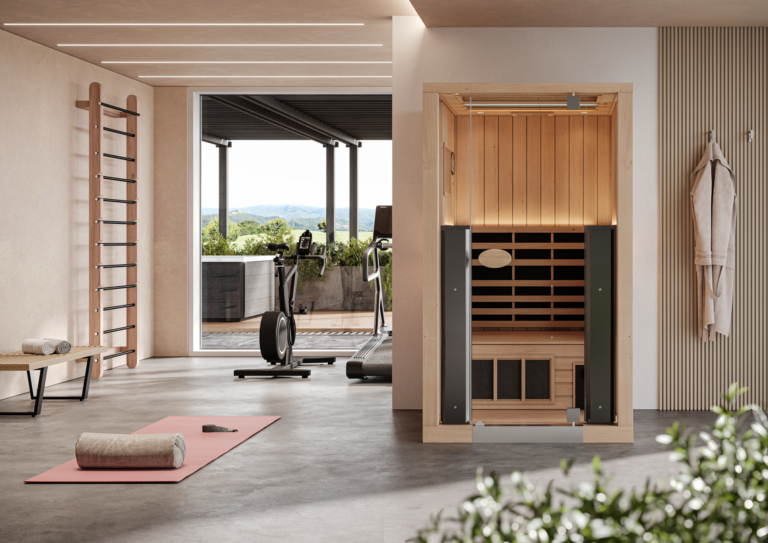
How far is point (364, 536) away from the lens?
10.5ft

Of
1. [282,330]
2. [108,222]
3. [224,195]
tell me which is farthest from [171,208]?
[282,330]

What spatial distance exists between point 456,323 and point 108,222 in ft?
14.4

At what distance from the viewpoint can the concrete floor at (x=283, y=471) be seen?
3.32m

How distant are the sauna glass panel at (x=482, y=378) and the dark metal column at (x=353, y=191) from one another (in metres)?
3.91

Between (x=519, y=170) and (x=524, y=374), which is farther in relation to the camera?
(x=519, y=170)

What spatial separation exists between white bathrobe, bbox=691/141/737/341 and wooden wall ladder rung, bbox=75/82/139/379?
5.68m

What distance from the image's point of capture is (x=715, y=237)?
5.50 m

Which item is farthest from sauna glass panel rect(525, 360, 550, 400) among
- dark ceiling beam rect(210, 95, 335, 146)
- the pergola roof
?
dark ceiling beam rect(210, 95, 335, 146)

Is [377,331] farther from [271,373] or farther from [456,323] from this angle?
[456,323]

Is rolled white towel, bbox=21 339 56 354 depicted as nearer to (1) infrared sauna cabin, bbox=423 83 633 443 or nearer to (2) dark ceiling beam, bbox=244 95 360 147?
(1) infrared sauna cabin, bbox=423 83 633 443

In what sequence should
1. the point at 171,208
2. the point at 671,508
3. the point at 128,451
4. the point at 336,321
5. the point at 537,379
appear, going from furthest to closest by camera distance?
the point at 336,321
the point at 171,208
the point at 537,379
the point at 128,451
the point at 671,508

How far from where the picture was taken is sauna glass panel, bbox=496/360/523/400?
5347 mm

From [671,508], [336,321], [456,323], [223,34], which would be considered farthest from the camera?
[336,321]

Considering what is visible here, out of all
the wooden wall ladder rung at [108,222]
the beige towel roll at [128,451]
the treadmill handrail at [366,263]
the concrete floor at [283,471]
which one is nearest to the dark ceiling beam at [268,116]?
the wooden wall ladder rung at [108,222]
